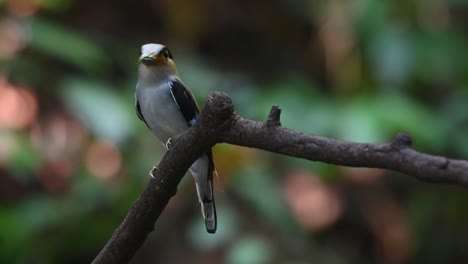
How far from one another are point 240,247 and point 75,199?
67 centimetres

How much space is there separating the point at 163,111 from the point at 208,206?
0.23 meters

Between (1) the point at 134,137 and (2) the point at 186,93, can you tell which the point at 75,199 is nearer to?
(1) the point at 134,137

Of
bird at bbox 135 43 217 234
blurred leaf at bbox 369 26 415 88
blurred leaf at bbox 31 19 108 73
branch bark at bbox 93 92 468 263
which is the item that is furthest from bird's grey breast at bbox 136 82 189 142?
blurred leaf at bbox 369 26 415 88

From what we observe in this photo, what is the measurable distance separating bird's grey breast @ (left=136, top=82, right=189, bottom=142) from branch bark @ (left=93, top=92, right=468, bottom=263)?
1.16ft

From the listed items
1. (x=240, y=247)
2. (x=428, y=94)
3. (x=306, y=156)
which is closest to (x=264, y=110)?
(x=240, y=247)

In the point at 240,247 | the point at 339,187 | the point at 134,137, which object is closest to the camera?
the point at 240,247

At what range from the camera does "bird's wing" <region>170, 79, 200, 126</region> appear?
1560mm

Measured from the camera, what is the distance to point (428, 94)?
3.33 m

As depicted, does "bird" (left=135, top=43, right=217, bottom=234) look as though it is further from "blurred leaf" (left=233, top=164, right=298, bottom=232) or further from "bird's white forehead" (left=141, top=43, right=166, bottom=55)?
"blurred leaf" (left=233, top=164, right=298, bottom=232)

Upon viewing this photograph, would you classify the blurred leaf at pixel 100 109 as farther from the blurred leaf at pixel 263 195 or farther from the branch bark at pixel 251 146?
the branch bark at pixel 251 146

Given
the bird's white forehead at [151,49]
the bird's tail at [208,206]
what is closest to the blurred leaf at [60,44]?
the bird's tail at [208,206]

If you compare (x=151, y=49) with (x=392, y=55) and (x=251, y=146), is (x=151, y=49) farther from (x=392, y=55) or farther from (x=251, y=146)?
(x=392, y=55)

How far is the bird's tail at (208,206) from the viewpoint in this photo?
5.43 feet

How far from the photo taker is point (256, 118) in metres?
2.70
